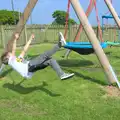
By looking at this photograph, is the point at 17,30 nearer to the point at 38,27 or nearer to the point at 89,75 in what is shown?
the point at 89,75

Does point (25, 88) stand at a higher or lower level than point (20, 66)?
lower

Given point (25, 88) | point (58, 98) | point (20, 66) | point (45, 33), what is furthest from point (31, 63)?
point (45, 33)

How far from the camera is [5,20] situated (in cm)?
6419

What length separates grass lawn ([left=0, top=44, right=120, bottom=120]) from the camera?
5.27 metres

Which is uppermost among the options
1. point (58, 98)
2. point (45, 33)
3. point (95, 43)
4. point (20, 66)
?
point (95, 43)

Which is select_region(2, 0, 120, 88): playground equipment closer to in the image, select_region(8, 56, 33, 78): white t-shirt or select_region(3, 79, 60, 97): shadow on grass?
select_region(3, 79, 60, 97): shadow on grass

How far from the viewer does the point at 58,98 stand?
20.4ft

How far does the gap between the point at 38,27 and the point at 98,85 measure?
17.1m

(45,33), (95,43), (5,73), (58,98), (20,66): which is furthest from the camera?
(45,33)

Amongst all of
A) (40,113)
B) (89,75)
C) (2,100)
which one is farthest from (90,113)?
(89,75)

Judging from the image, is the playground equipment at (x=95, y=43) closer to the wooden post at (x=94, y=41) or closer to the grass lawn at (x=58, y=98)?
the wooden post at (x=94, y=41)

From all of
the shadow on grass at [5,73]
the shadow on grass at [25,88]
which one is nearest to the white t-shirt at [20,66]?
the shadow on grass at [25,88]

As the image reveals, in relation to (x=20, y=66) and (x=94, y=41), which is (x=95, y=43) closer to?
(x=94, y=41)

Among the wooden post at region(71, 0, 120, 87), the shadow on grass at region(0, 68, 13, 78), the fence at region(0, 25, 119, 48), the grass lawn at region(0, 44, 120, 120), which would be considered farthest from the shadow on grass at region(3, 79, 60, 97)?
the fence at region(0, 25, 119, 48)
